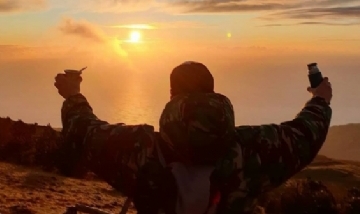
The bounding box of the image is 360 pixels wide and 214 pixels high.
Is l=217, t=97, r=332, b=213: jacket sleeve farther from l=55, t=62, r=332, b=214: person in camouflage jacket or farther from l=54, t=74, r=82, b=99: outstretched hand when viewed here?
l=54, t=74, r=82, b=99: outstretched hand

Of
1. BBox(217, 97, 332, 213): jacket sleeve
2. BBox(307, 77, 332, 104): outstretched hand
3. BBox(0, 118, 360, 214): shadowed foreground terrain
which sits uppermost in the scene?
BBox(307, 77, 332, 104): outstretched hand

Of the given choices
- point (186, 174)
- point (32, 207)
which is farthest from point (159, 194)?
point (32, 207)

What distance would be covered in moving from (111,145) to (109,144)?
0.01 m

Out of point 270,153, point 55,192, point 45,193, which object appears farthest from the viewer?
point 55,192

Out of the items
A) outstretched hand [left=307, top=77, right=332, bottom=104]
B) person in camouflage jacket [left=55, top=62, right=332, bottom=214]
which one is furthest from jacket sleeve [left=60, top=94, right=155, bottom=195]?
outstretched hand [left=307, top=77, right=332, bottom=104]

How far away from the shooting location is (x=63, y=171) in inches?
623

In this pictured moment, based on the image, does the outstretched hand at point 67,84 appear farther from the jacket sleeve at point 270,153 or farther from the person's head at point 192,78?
the jacket sleeve at point 270,153

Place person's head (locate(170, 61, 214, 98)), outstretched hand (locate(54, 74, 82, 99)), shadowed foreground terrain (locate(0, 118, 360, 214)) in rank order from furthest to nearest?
shadowed foreground terrain (locate(0, 118, 360, 214))
outstretched hand (locate(54, 74, 82, 99))
person's head (locate(170, 61, 214, 98))

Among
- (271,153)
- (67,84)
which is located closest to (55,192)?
(67,84)

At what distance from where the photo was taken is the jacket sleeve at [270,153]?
2855 mm

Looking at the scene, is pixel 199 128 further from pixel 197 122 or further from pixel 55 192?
pixel 55 192

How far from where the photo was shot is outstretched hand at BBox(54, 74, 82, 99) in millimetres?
3121

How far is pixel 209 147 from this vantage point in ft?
8.87

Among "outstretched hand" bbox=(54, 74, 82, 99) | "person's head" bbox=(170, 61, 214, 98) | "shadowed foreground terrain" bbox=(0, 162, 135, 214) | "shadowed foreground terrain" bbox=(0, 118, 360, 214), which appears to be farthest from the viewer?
"shadowed foreground terrain" bbox=(0, 118, 360, 214)
